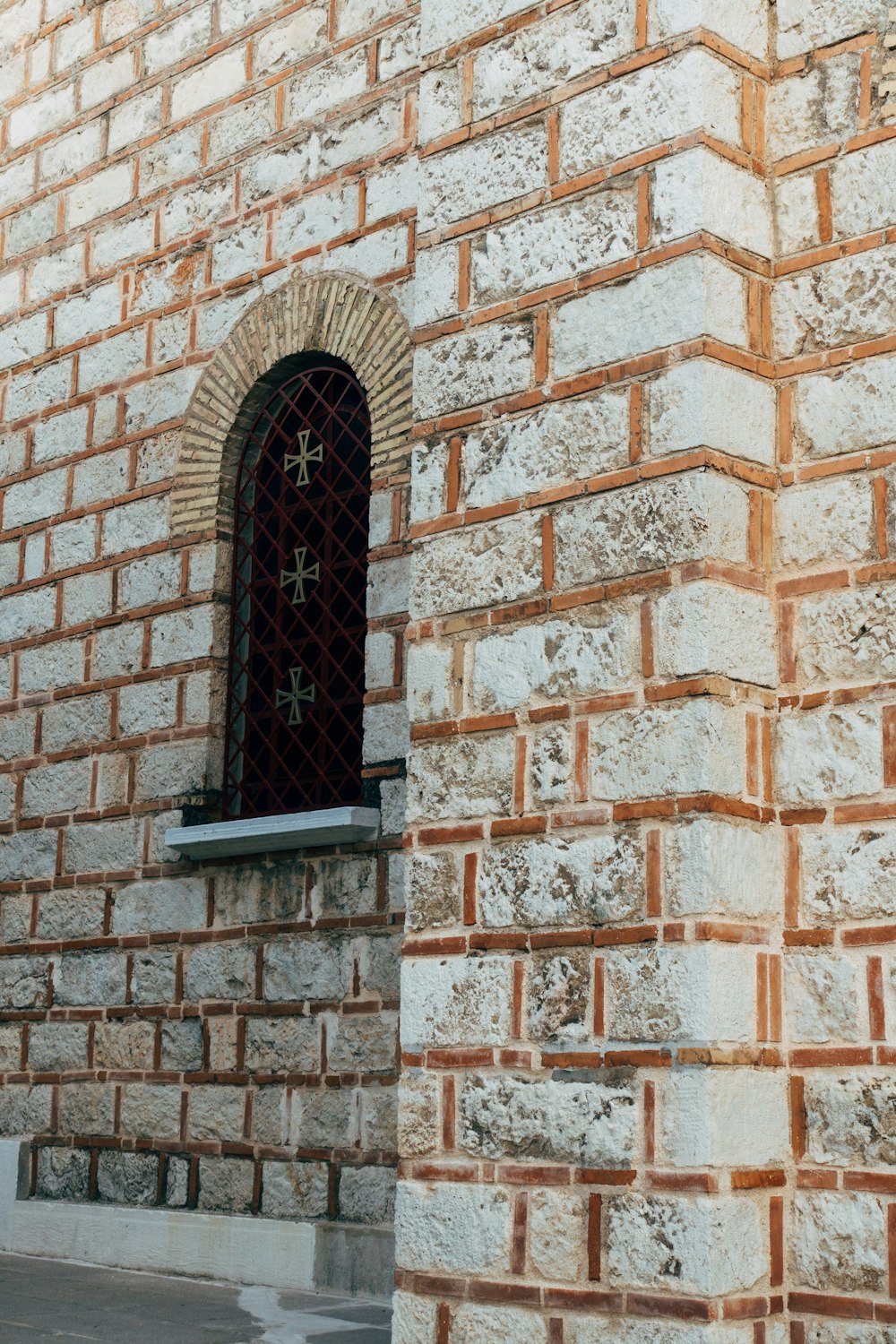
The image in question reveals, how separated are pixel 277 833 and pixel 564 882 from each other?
2125mm

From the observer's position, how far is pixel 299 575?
21.9ft

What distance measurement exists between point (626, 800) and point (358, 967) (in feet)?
7.14

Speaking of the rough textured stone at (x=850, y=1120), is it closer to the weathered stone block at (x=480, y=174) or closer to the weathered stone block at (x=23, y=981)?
the weathered stone block at (x=480, y=174)

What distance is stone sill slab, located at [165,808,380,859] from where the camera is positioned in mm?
5871

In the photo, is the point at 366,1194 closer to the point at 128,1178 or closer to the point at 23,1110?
the point at 128,1178

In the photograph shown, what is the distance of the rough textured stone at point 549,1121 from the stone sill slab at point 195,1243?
161cm

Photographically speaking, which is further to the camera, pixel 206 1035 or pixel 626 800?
pixel 206 1035

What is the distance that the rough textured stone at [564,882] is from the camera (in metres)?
4.00

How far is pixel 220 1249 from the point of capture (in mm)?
6109

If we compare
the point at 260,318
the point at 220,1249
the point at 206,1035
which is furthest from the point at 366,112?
the point at 220,1249

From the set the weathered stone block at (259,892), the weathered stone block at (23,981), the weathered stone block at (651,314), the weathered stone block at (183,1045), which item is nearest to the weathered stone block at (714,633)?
the weathered stone block at (651,314)

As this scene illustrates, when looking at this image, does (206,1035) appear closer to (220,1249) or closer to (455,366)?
(220,1249)

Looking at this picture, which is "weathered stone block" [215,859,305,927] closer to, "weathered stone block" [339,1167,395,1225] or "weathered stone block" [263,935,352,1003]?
"weathered stone block" [263,935,352,1003]

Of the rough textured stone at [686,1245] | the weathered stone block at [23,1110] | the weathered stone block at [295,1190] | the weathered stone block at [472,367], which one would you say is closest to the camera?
the rough textured stone at [686,1245]
